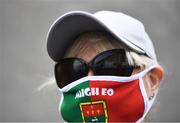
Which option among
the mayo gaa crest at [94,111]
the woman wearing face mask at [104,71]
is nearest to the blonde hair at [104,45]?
the woman wearing face mask at [104,71]

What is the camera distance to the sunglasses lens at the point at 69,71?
1.95m

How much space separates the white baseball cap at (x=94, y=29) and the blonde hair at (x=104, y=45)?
23 millimetres

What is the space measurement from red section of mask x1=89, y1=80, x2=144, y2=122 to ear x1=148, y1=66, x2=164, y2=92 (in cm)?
10

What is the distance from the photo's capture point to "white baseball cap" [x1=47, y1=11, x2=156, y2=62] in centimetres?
193

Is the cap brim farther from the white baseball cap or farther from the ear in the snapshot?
the ear

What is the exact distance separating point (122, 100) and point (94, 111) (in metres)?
0.13

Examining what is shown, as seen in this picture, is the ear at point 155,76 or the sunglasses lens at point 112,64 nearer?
the sunglasses lens at point 112,64

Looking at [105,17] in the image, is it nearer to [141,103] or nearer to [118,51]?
[118,51]

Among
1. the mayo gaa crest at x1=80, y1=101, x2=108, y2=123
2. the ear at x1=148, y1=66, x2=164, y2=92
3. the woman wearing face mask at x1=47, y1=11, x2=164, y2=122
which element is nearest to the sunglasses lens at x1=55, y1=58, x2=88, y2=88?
the woman wearing face mask at x1=47, y1=11, x2=164, y2=122

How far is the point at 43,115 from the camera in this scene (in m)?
3.91

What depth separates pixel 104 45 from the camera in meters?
1.96

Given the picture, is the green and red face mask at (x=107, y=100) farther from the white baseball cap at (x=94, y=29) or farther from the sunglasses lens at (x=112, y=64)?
the white baseball cap at (x=94, y=29)

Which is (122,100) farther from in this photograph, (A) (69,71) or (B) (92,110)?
(A) (69,71)

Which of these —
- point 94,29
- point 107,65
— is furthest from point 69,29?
point 107,65
